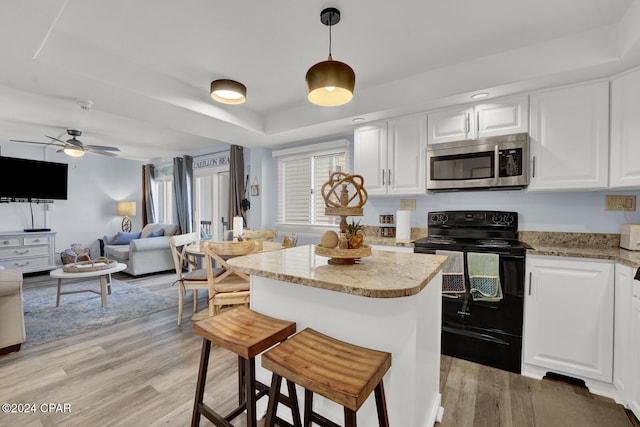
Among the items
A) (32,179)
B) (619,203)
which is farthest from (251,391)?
(32,179)

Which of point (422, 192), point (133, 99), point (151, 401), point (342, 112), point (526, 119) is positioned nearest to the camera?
point (151, 401)

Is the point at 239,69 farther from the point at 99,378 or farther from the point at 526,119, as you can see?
the point at 99,378

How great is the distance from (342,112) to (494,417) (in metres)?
2.82

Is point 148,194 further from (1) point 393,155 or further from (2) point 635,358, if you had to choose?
(2) point 635,358

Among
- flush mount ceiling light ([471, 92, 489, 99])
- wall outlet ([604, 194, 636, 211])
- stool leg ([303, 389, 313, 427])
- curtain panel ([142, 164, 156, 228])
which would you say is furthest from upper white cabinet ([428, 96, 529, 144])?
curtain panel ([142, 164, 156, 228])

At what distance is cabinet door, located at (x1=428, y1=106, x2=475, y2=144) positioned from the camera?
260cm

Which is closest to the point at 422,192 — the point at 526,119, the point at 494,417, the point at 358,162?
the point at 358,162

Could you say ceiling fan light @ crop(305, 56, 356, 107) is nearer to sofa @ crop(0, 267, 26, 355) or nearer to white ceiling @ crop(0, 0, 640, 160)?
white ceiling @ crop(0, 0, 640, 160)

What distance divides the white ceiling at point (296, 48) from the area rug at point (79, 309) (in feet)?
7.41

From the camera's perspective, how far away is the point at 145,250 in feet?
16.7

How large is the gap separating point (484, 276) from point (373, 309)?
4.83 feet

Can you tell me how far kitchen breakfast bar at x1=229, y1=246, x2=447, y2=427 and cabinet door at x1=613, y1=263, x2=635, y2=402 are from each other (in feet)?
4.11

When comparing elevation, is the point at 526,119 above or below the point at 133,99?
below

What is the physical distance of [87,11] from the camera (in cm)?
181
